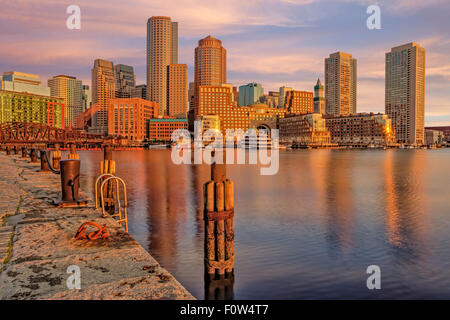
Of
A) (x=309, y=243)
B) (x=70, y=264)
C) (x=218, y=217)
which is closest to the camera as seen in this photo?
(x=70, y=264)

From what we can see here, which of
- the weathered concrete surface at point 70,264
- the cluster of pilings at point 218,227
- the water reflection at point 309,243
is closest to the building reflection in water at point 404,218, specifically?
the water reflection at point 309,243

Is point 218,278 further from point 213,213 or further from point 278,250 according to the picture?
point 278,250

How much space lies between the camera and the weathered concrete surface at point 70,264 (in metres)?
6.88

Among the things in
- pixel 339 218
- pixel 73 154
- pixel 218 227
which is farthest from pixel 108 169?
pixel 339 218

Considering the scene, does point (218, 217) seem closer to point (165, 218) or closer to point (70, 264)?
point (70, 264)

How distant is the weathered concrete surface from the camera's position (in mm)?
6879

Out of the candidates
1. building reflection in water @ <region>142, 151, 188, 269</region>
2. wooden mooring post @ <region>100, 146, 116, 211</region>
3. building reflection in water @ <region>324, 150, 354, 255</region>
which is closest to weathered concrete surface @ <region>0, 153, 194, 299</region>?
building reflection in water @ <region>142, 151, 188, 269</region>

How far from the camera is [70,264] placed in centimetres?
823

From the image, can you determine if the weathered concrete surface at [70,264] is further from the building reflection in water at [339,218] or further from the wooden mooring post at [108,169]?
the building reflection in water at [339,218]

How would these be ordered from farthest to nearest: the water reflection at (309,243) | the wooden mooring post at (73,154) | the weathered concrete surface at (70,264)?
the wooden mooring post at (73,154), the water reflection at (309,243), the weathered concrete surface at (70,264)

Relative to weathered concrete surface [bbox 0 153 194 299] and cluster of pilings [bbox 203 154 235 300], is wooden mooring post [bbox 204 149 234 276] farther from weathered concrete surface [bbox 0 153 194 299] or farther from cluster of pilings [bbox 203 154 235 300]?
weathered concrete surface [bbox 0 153 194 299]

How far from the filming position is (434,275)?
1437 centimetres

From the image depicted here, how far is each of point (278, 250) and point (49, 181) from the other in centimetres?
1726
